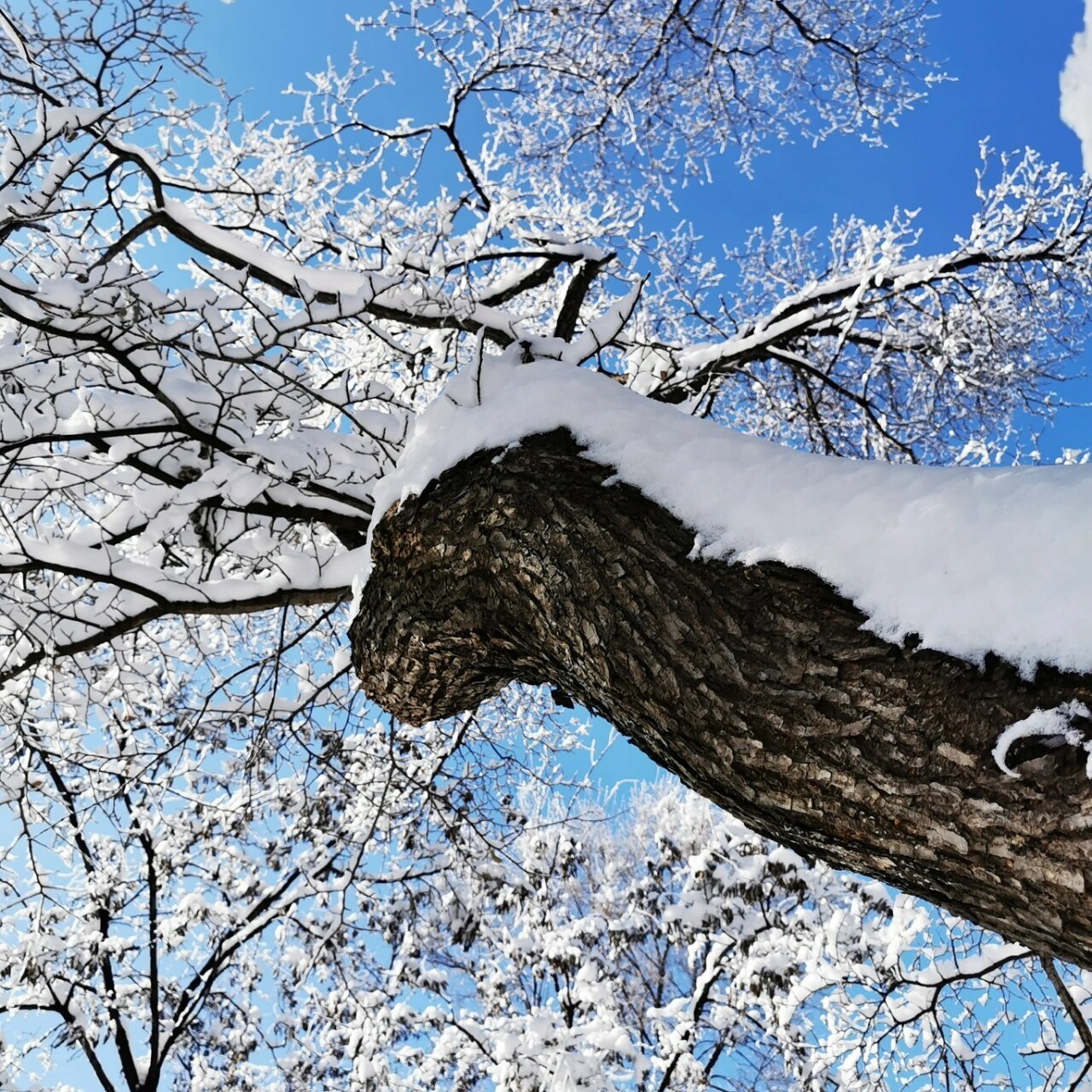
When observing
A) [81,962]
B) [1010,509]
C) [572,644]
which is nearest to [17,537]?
[572,644]

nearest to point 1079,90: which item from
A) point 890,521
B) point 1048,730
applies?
point 890,521

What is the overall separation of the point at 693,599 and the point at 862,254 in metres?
5.22

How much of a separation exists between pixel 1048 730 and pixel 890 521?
1.25 feet

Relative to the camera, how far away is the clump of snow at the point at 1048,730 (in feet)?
3.66

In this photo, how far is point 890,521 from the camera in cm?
136

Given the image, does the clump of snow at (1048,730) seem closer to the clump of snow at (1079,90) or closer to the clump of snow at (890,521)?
the clump of snow at (890,521)

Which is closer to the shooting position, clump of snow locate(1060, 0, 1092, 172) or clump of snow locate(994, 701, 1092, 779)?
clump of snow locate(994, 701, 1092, 779)

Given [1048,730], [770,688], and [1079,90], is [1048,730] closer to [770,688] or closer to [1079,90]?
[770,688]

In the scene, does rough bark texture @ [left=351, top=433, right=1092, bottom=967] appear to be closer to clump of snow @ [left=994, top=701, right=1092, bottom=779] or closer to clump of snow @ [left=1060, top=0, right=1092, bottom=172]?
clump of snow @ [left=994, top=701, right=1092, bottom=779]

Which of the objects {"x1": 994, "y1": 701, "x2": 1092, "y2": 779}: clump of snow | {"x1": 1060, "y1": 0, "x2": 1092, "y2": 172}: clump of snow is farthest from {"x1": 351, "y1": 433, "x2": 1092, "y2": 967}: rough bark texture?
{"x1": 1060, "y1": 0, "x2": 1092, "y2": 172}: clump of snow

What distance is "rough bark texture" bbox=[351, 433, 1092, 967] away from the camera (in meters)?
1.14

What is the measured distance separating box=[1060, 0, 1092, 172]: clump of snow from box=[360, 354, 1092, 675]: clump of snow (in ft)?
3.93

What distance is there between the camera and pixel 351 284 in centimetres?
328

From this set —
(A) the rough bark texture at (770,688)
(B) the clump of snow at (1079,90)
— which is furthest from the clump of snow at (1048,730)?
(B) the clump of snow at (1079,90)
